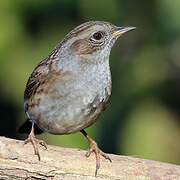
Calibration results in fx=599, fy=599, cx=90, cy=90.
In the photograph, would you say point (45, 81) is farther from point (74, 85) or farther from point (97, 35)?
point (97, 35)

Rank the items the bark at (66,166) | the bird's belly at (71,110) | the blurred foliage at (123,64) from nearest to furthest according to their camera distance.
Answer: the bark at (66,166)
the bird's belly at (71,110)
the blurred foliage at (123,64)

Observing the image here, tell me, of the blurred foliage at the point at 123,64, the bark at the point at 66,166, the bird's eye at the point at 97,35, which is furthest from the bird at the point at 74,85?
the blurred foliage at the point at 123,64

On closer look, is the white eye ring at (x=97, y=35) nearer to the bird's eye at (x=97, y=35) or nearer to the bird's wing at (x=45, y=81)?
the bird's eye at (x=97, y=35)

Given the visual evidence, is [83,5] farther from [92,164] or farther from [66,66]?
[92,164]

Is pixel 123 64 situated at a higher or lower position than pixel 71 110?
higher

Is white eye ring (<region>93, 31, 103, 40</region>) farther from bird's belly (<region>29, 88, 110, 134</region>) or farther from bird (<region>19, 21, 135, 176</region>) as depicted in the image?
bird's belly (<region>29, 88, 110, 134</region>)

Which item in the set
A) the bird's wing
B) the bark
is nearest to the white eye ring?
the bird's wing

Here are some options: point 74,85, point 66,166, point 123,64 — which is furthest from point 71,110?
point 123,64
